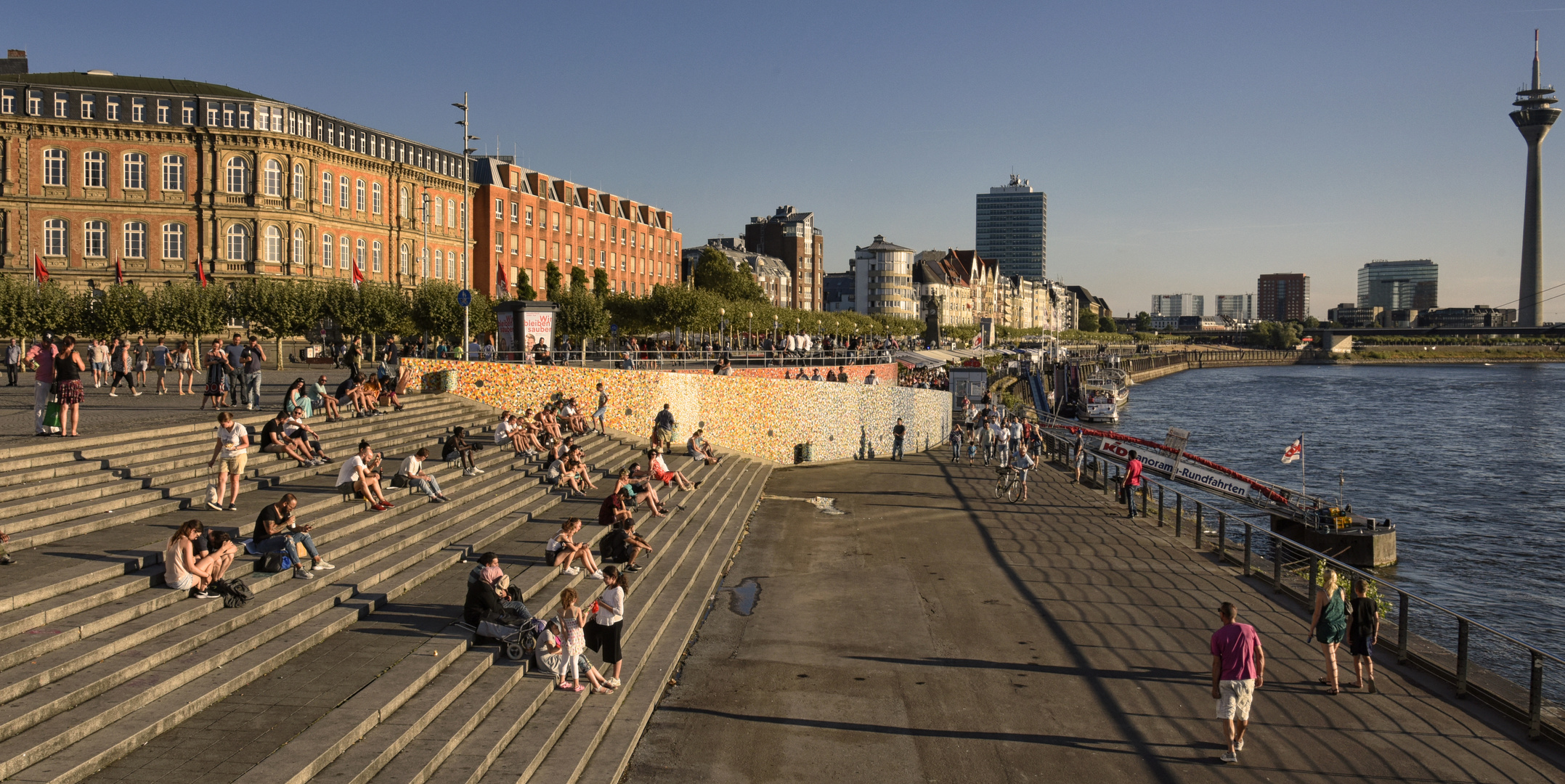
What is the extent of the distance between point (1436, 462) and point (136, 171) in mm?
68160

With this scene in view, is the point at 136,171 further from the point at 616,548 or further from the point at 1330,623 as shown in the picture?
the point at 1330,623

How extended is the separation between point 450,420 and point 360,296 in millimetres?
20859

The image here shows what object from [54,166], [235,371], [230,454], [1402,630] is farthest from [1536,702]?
[54,166]

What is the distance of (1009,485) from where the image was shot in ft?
87.1

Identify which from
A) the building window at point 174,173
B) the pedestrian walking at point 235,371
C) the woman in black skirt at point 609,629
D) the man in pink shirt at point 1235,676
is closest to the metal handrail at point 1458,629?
the man in pink shirt at point 1235,676

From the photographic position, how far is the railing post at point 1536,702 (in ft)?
33.5

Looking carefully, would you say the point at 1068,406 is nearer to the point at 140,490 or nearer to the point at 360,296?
the point at 360,296

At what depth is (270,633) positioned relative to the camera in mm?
9945

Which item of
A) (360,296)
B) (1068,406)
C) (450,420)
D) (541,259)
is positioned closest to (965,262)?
(1068,406)

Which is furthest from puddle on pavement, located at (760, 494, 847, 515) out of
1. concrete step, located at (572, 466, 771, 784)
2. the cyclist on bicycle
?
concrete step, located at (572, 466, 771, 784)

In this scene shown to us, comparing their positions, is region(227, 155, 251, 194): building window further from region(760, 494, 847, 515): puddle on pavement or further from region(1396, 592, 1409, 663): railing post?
region(1396, 592, 1409, 663): railing post

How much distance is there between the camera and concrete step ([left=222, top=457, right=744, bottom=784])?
7.26 meters

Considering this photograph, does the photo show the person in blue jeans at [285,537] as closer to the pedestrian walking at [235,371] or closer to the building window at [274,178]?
the pedestrian walking at [235,371]

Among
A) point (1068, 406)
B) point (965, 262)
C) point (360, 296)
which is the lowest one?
point (1068, 406)
